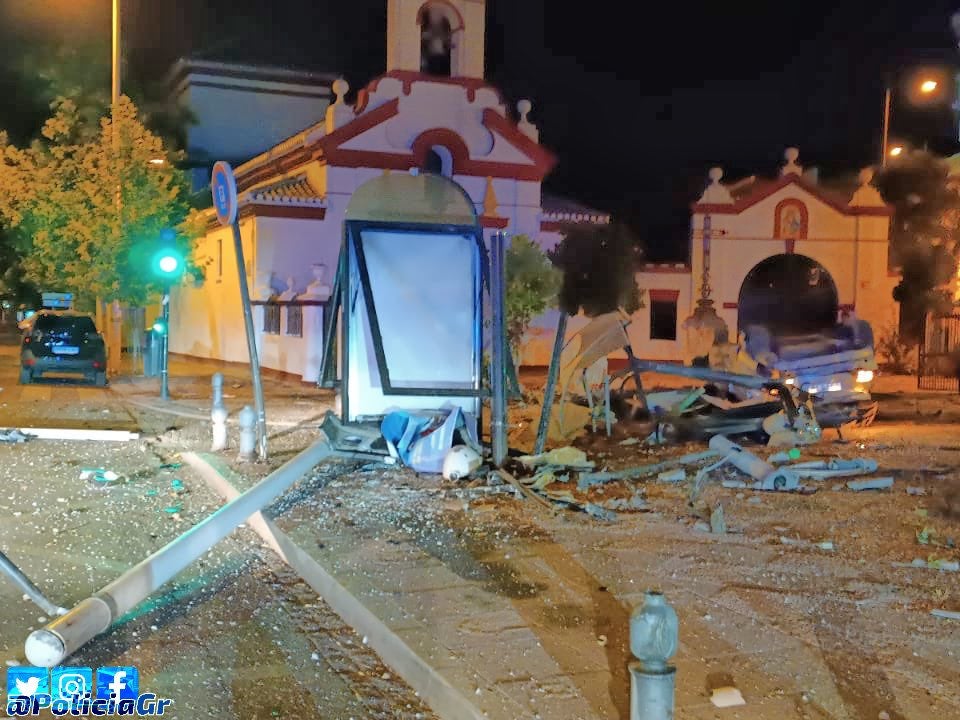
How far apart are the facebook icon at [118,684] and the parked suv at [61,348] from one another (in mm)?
17265

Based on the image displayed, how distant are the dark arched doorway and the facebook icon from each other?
83.8 ft

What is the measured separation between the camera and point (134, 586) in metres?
5.89

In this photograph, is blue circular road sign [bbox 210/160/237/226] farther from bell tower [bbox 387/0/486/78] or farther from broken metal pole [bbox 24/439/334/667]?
bell tower [bbox 387/0/486/78]

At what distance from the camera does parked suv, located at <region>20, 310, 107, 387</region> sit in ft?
68.4

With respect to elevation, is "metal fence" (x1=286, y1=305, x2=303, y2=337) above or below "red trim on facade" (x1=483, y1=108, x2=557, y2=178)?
below

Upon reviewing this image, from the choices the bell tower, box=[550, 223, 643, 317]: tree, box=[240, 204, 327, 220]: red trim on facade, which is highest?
the bell tower

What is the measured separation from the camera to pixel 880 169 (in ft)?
94.5

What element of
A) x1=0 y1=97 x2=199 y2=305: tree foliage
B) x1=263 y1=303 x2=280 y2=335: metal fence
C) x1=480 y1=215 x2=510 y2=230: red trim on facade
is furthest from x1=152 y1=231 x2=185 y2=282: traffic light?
x1=480 y1=215 x2=510 y2=230: red trim on facade

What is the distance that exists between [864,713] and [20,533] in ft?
21.7

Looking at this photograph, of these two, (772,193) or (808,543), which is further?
(772,193)

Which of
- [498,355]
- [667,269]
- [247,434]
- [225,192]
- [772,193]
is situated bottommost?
[247,434]

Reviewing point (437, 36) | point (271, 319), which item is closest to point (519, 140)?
point (437, 36)

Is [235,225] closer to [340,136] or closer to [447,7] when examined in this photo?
[340,136]

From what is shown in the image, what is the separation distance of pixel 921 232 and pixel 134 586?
24.6m
